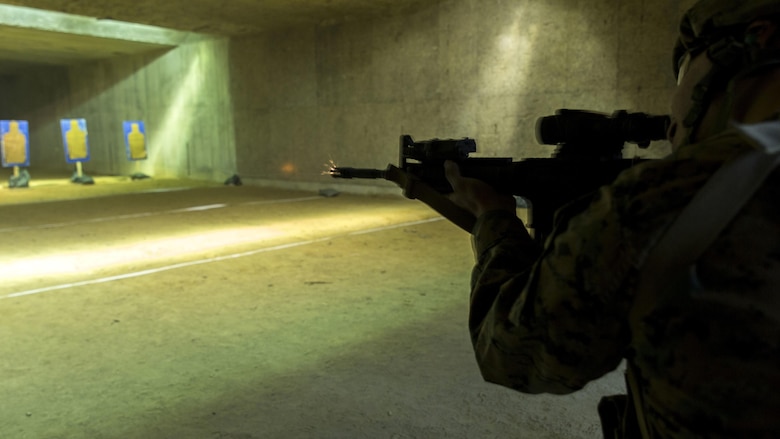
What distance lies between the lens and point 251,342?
2.64 m

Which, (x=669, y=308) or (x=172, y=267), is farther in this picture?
(x=172, y=267)

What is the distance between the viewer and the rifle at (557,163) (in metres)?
1.05

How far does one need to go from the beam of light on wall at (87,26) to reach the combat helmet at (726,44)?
36.0 feet

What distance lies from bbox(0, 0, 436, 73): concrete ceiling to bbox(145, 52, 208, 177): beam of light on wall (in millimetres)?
762

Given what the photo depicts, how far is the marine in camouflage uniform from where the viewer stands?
559 millimetres

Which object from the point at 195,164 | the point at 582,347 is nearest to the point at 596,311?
the point at 582,347

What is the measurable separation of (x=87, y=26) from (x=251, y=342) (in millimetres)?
9982

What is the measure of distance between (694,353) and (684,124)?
0.94ft

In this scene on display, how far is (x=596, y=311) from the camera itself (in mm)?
637

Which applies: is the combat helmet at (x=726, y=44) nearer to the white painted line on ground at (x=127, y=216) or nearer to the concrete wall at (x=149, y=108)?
the white painted line on ground at (x=127, y=216)

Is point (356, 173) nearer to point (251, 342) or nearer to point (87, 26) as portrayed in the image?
Answer: point (251, 342)

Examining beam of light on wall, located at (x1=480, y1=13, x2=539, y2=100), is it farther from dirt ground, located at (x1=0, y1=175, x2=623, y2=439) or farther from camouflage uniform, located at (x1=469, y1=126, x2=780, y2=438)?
camouflage uniform, located at (x1=469, y1=126, x2=780, y2=438)

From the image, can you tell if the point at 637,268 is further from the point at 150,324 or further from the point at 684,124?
the point at 150,324

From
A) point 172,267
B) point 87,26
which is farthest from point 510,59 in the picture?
point 87,26
